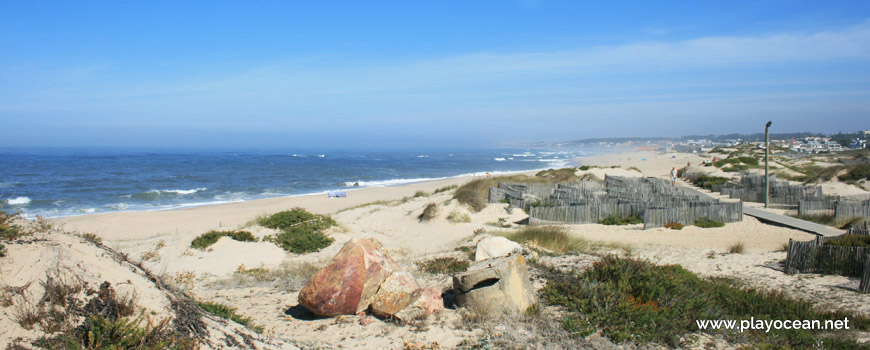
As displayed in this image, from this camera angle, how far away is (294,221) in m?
14.4

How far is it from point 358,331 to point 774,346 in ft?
14.6

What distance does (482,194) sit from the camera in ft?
72.1

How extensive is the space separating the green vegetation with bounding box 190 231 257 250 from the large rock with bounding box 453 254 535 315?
27.5 feet

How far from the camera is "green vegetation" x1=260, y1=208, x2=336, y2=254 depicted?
12.3 meters

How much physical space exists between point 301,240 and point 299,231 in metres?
0.85

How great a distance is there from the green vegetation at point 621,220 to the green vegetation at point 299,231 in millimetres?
9326

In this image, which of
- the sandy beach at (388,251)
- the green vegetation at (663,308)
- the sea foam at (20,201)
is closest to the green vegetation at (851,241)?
the sandy beach at (388,251)

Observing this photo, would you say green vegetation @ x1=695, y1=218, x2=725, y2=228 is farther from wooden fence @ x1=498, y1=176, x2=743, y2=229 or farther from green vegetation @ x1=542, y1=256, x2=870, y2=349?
green vegetation @ x1=542, y1=256, x2=870, y2=349

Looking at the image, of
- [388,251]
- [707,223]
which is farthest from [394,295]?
[707,223]

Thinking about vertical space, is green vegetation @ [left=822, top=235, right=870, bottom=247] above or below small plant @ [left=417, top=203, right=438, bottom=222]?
above

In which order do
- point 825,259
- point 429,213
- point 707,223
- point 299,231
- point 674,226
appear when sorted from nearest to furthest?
point 825,259
point 299,231
point 674,226
point 707,223
point 429,213

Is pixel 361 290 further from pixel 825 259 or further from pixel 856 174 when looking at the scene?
pixel 856 174

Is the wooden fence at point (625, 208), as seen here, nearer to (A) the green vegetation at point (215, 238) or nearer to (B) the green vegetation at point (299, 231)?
(B) the green vegetation at point (299, 231)

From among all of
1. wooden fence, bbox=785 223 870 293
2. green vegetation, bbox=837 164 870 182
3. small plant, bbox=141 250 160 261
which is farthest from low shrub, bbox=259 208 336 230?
green vegetation, bbox=837 164 870 182
